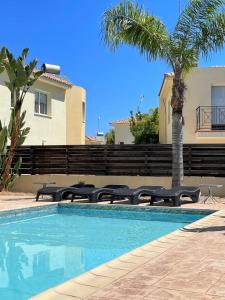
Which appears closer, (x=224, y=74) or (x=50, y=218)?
(x=50, y=218)

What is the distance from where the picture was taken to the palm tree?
16703 mm

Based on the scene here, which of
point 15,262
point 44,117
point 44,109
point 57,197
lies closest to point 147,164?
point 57,197

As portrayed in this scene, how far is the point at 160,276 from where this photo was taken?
611cm

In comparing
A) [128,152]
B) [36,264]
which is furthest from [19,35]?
[36,264]

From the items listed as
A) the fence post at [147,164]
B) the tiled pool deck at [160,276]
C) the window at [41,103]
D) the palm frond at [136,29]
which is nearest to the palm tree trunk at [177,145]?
the palm frond at [136,29]

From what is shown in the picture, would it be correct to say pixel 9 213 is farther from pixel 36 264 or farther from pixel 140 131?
pixel 140 131

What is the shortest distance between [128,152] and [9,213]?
8.27 m

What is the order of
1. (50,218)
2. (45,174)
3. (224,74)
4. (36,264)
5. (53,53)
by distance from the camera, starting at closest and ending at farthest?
1. (36,264)
2. (50,218)
3. (45,174)
4. (224,74)
5. (53,53)

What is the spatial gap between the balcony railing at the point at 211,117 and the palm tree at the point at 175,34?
9.22m

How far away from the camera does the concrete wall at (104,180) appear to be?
774 inches

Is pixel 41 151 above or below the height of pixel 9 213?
above

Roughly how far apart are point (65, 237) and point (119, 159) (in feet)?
32.6

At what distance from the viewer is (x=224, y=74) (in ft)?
85.3

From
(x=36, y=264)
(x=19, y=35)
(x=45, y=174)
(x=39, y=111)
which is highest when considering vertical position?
(x=19, y=35)
